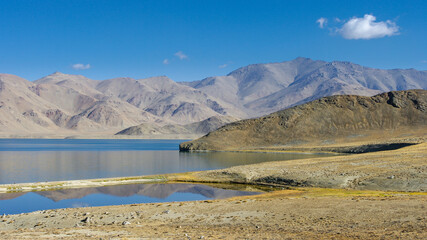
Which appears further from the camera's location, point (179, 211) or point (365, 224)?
point (179, 211)

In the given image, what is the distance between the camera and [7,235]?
2117 cm

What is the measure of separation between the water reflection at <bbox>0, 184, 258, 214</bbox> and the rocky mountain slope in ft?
346

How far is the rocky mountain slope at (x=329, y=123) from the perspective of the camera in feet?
506

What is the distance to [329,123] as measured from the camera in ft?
536

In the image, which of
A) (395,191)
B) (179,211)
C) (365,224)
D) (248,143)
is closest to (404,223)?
(365,224)

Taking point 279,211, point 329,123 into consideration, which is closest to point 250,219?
point 279,211

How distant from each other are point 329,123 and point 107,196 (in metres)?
134

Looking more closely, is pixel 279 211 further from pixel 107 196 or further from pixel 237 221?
pixel 107 196

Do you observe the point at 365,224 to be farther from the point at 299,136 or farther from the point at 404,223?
the point at 299,136

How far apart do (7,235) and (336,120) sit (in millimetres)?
155752

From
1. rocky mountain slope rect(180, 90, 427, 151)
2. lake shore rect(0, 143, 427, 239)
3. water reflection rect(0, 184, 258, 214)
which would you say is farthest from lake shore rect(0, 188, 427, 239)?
rocky mountain slope rect(180, 90, 427, 151)

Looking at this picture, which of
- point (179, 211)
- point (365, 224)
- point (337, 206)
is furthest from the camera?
point (179, 211)

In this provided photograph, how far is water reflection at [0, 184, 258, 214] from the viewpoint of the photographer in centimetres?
3819

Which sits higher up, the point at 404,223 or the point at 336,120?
the point at 336,120
